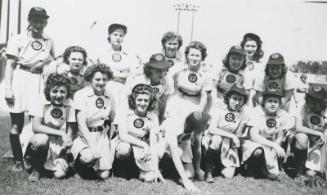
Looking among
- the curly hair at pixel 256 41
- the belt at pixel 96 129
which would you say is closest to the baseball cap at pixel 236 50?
the curly hair at pixel 256 41

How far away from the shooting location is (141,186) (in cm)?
314

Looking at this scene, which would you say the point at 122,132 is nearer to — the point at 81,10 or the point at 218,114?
the point at 218,114

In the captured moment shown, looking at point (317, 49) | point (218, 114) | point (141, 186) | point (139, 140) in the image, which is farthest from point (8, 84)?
point (317, 49)

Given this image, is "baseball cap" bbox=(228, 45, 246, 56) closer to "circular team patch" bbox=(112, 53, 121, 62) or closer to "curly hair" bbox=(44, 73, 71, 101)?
"circular team patch" bbox=(112, 53, 121, 62)

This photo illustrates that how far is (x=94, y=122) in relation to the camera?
10.9 ft

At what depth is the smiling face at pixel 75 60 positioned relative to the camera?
3.56 m

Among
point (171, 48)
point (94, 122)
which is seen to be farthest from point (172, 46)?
point (94, 122)

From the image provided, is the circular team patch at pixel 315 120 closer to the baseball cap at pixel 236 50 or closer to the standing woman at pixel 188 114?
the baseball cap at pixel 236 50

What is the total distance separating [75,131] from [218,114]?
1.33 metres

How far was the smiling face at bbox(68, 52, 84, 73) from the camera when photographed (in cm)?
356

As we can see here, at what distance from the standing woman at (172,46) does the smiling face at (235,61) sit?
1.78 ft

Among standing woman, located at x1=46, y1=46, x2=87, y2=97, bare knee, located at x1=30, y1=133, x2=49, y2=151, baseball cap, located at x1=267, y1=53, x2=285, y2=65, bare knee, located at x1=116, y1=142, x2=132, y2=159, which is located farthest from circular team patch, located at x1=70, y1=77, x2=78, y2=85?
baseball cap, located at x1=267, y1=53, x2=285, y2=65

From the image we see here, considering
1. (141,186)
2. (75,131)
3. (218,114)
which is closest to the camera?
(141,186)

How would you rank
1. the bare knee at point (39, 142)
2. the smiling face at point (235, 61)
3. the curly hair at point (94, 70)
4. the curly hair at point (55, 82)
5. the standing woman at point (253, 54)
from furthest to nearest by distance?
the standing woman at point (253, 54) < the smiling face at point (235, 61) < the curly hair at point (94, 70) < the curly hair at point (55, 82) < the bare knee at point (39, 142)
